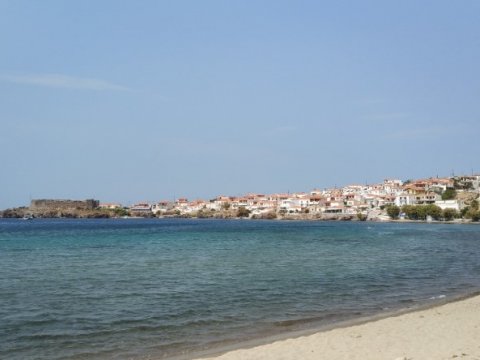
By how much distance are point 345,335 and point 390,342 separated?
130cm

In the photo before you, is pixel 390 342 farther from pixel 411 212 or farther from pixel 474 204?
pixel 411 212

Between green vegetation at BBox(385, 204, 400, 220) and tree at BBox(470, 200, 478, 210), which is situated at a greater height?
tree at BBox(470, 200, 478, 210)

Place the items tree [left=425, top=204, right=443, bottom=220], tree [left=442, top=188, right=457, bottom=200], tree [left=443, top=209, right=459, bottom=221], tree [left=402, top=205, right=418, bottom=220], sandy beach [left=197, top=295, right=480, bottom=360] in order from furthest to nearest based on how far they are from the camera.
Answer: tree [left=442, top=188, right=457, bottom=200]
tree [left=402, top=205, right=418, bottom=220]
tree [left=425, top=204, right=443, bottom=220]
tree [left=443, top=209, right=459, bottom=221]
sandy beach [left=197, top=295, right=480, bottom=360]

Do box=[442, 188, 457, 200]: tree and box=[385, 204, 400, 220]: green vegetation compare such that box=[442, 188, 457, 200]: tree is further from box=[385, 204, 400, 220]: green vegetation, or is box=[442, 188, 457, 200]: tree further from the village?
box=[385, 204, 400, 220]: green vegetation

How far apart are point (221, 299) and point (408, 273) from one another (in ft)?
40.3

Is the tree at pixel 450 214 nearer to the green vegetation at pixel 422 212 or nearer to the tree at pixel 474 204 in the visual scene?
the green vegetation at pixel 422 212

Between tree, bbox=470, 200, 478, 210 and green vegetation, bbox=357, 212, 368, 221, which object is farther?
green vegetation, bbox=357, 212, 368, 221

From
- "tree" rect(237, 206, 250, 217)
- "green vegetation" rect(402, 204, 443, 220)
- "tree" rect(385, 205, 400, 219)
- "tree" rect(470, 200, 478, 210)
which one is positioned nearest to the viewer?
"tree" rect(470, 200, 478, 210)

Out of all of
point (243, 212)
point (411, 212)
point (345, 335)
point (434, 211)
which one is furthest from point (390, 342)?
point (243, 212)

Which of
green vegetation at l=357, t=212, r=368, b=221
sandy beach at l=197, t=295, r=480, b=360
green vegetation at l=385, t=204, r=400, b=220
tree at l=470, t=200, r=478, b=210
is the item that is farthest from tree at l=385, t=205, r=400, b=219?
sandy beach at l=197, t=295, r=480, b=360

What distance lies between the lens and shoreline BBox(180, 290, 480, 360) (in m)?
10.7

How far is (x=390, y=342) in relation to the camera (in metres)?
11.5

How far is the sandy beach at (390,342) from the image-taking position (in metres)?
10.3

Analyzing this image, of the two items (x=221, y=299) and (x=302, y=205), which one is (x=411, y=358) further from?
(x=302, y=205)
